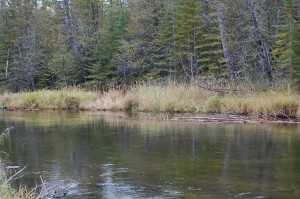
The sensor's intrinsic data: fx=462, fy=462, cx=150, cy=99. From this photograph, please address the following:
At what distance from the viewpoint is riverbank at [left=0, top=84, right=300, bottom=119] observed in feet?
55.5

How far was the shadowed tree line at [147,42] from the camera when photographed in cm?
2400

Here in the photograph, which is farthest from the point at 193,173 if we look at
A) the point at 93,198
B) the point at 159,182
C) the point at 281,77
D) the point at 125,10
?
the point at 125,10

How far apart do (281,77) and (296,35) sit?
10.8 feet

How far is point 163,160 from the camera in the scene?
370 inches

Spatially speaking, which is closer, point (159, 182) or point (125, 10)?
point (159, 182)

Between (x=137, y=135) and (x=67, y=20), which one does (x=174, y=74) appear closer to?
(x=67, y=20)

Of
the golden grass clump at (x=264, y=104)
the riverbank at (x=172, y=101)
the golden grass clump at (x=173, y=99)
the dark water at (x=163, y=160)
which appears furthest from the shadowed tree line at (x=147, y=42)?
the dark water at (x=163, y=160)

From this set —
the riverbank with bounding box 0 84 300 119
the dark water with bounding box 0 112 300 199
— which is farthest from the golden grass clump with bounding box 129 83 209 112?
the dark water with bounding box 0 112 300 199

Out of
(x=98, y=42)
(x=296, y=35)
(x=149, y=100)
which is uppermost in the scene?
(x=98, y=42)

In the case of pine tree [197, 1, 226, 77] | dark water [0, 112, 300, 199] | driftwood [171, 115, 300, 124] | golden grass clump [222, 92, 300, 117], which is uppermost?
pine tree [197, 1, 226, 77]

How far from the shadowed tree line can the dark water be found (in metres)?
7.72

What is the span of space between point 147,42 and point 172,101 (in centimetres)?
1406

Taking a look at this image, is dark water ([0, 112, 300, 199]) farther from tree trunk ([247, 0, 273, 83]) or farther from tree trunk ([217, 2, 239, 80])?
tree trunk ([217, 2, 239, 80])

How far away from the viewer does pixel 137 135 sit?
13297 millimetres
